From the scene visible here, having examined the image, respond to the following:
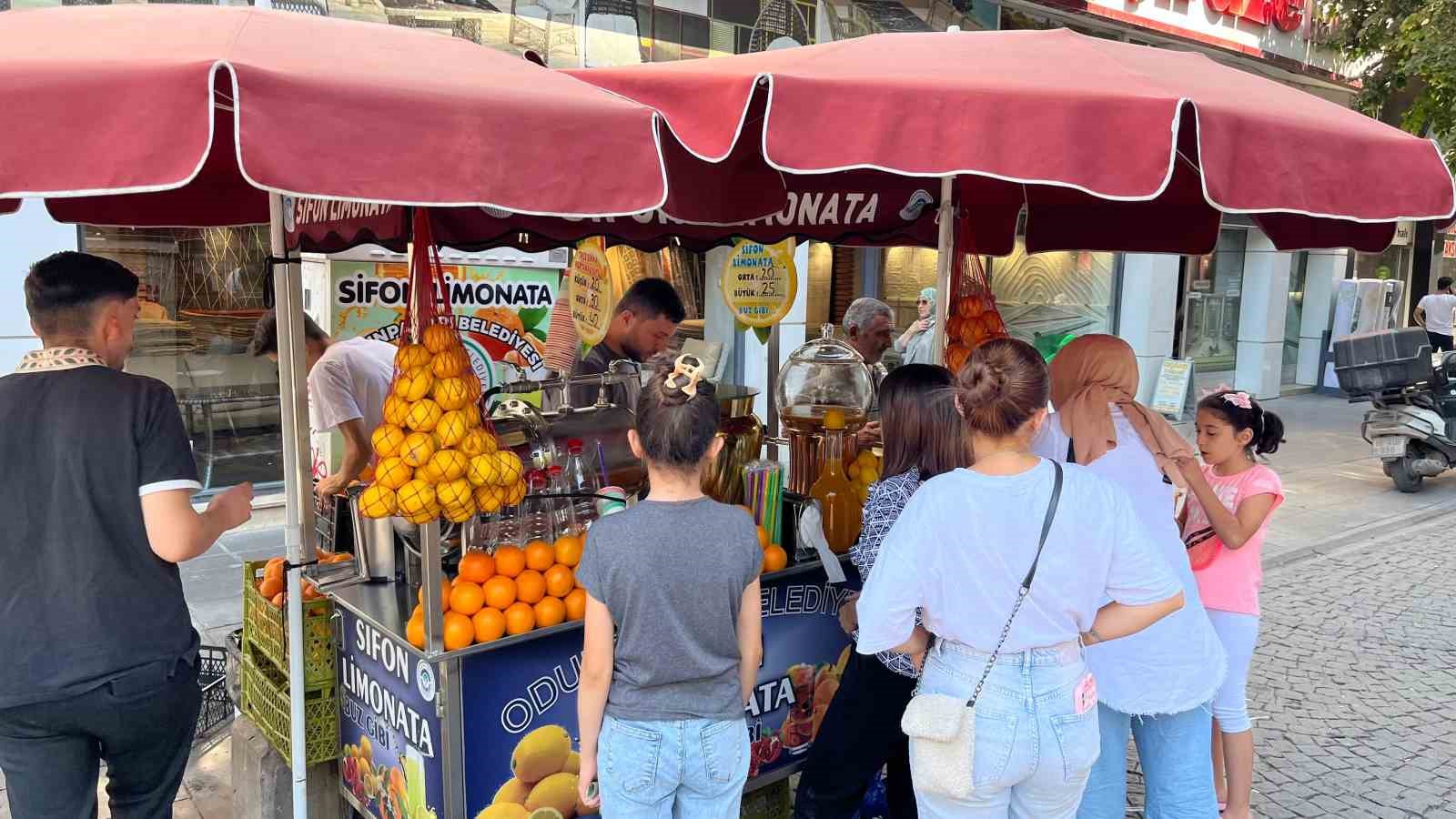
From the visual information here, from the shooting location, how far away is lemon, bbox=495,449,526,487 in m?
2.68

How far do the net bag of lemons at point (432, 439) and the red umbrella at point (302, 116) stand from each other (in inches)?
29.2

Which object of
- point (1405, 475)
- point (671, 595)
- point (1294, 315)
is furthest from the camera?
point (1294, 315)

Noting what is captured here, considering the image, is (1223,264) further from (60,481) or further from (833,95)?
(60,481)

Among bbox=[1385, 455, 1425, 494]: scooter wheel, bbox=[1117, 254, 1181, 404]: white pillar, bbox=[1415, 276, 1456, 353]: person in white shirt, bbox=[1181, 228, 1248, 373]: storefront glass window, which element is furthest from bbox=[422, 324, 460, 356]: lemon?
bbox=[1415, 276, 1456, 353]: person in white shirt

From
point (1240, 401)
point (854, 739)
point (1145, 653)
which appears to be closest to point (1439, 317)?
point (1240, 401)

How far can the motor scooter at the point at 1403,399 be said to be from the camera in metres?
9.06

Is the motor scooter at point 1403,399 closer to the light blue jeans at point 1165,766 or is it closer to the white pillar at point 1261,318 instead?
the white pillar at point 1261,318

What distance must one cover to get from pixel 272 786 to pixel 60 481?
1.48 meters

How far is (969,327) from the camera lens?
13.2ft

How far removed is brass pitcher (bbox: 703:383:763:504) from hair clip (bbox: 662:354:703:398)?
2.61ft

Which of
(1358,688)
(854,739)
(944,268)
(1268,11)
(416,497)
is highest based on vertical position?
(1268,11)

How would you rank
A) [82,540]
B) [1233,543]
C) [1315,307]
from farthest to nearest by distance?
[1315,307] < [1233,543] < [82,540]

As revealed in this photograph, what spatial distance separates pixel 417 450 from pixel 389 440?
10 centimetres

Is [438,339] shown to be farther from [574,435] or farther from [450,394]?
[574,435]
